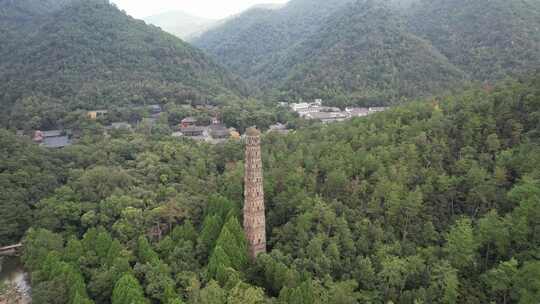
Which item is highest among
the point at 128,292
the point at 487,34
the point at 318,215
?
the point at 487,34

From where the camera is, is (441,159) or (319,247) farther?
(441,159)

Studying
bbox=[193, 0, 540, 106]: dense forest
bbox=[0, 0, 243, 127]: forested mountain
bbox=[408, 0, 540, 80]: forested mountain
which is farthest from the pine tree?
bbox=[408, 0, 540, 80]: forested mountain

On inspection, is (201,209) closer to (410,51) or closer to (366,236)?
(366,236)

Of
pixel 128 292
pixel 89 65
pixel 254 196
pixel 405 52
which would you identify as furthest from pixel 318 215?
pixel 405 52

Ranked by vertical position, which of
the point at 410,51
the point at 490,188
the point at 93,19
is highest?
the point at 93,19

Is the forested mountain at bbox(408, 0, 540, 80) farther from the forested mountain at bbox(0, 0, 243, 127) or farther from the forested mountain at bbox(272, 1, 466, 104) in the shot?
the forested mountain at bbox(0, 0, 243, 127)

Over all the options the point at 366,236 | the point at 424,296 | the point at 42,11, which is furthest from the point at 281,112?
the point at 42,11

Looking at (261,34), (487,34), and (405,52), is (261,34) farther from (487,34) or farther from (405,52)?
(487,34)
